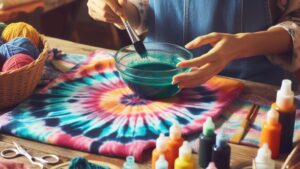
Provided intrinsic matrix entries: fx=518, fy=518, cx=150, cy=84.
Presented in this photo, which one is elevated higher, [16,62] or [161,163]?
[16,62]

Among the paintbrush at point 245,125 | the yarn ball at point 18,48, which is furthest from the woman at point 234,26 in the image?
the yarn ball at point 18,48

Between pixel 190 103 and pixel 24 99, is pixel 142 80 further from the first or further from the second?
pixel 24 99

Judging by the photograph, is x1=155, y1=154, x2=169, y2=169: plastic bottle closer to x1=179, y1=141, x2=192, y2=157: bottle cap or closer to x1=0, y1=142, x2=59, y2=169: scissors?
x1=179, y1=141, x2=192, y2=157: bottle cap

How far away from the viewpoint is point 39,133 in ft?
3.05

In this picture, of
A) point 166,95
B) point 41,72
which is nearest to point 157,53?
point 166,95

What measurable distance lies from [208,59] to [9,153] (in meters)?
0.41

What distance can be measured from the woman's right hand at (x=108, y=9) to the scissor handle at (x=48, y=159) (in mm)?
404

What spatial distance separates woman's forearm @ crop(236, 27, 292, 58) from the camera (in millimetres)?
1081

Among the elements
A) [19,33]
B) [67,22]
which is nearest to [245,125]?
[19,33]

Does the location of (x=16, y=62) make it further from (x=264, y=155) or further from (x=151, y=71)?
(x=264, y=155)

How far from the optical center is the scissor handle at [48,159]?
86cm

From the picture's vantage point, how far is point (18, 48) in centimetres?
104

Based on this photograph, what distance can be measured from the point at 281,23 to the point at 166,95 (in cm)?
33

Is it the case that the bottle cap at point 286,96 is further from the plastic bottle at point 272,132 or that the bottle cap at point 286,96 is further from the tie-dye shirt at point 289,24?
the tie-dye shirt at point 289,24
